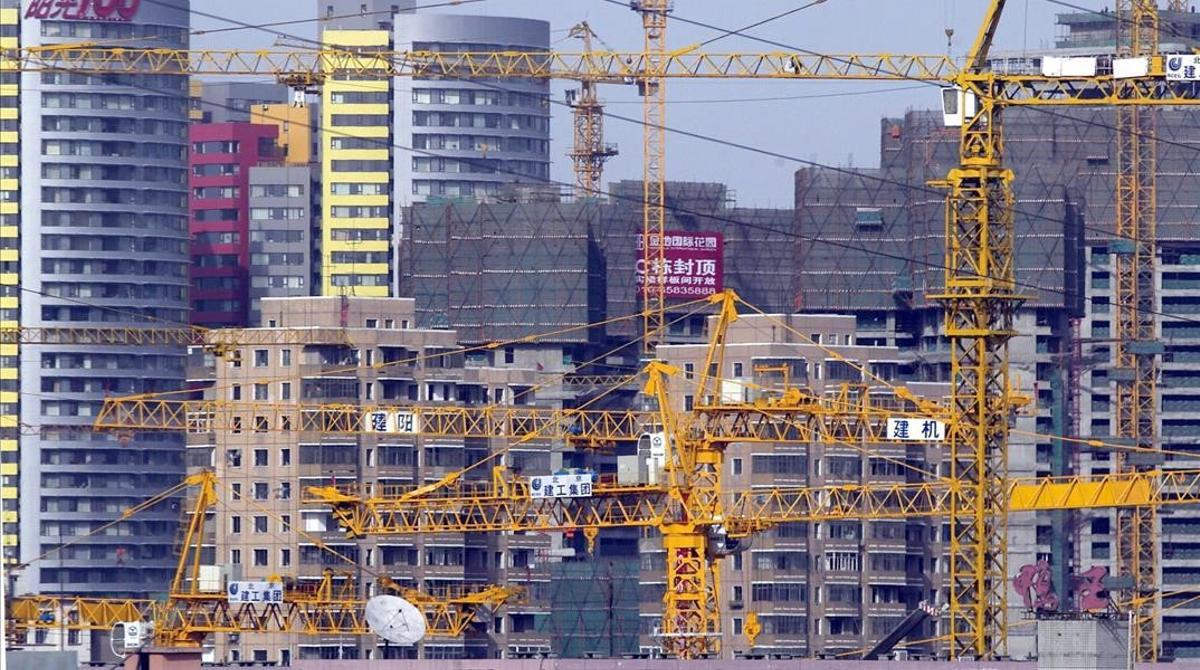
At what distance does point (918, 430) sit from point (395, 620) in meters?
24.3

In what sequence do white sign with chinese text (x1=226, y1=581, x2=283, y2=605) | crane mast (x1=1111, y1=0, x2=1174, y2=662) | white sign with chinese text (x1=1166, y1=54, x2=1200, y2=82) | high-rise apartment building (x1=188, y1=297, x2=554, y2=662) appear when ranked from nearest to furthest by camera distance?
white sign with chinese text (x1=1166, y1=54, x2=1200, y2=82) → white sign with chinese text (x1=226, y1=581, x2=283, y2=605) → high-rise apartment building (x1=188, y1=297, x2=554, y2=662) → crane mast (x1=1111, y1=0, x2=1174, y2=662)

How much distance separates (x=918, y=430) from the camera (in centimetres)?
12862

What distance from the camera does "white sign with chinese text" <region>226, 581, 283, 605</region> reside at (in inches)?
4970

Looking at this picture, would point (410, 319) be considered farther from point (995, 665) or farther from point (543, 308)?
point (995, 665)

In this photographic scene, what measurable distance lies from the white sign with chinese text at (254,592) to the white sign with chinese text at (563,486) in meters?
12.3

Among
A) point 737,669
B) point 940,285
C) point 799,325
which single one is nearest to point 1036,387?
point 940,285

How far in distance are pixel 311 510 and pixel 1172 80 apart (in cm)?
7991

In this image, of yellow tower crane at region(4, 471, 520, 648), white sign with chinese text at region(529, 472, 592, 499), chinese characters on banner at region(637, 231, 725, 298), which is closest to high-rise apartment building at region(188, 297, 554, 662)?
yellow tower crane at region(4, 471, 520, 648)

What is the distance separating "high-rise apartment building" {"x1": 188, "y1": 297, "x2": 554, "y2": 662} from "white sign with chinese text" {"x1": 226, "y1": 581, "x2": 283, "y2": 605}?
3363 centimetres

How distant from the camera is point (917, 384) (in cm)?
17925

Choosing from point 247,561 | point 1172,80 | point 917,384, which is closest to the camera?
point 1172,80

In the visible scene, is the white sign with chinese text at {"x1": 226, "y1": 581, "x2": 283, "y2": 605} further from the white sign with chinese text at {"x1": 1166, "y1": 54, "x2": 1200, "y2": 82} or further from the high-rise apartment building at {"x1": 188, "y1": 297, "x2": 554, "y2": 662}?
the white sign with chinese text at {"x1": 1166, "y1": 54, "x2": 1200, "y2": 82}

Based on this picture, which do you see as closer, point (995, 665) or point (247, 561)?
point (995, 665)

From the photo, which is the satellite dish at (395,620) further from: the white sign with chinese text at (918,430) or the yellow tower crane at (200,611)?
the white sign with chinese text at (918,430)
